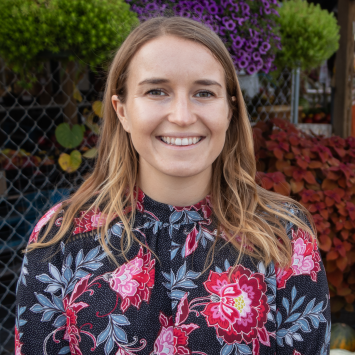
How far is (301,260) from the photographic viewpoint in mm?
1264

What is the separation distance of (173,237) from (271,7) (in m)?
1.86

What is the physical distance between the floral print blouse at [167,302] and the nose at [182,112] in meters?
0.39

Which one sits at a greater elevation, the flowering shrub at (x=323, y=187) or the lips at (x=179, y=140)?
the lips at (x=179, y=140)

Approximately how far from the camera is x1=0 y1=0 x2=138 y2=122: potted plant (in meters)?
1.63

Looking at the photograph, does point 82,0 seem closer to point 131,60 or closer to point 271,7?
point 131,60

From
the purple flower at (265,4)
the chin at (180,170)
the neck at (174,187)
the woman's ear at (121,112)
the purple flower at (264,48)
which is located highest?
the purple flower at (265,4)

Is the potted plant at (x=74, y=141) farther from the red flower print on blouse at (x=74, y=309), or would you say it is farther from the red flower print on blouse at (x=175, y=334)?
the red flower print on blouse at (x=175, y=334)

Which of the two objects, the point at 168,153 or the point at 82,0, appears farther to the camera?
the point at 82,0

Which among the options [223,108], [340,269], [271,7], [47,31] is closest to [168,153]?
[223,108]

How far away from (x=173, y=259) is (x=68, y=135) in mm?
1260

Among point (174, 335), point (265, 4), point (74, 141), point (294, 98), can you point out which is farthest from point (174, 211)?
point (294, 98)

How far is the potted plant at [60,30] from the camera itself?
1628mm

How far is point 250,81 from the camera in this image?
3.30 m

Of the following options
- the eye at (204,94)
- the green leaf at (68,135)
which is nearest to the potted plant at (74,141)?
the green leaf at (68,135)
